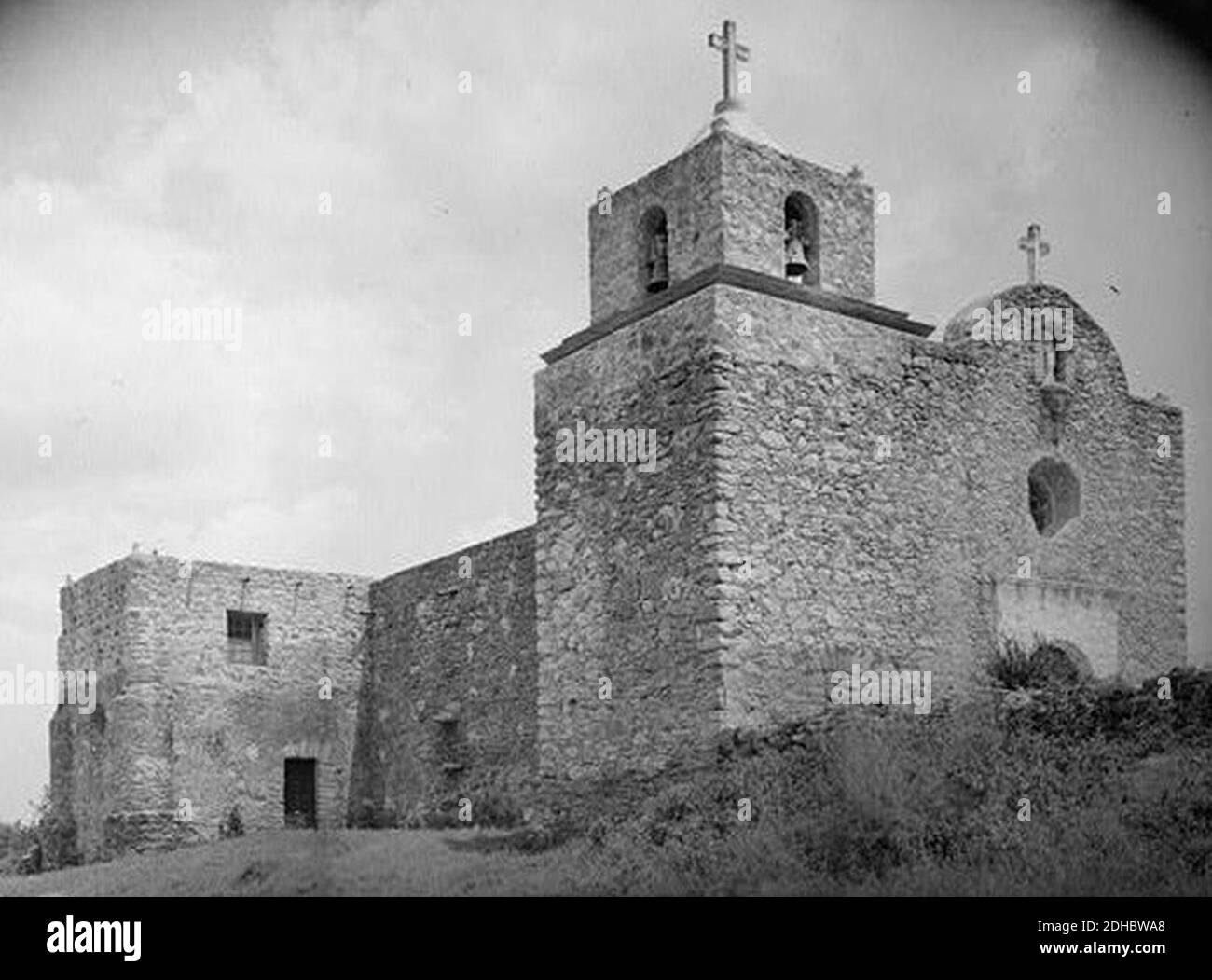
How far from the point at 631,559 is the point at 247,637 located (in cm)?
917

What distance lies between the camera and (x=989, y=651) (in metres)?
13.7

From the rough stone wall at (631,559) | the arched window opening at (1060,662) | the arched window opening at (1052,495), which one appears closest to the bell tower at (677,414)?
the rough stone wall at (631,559)

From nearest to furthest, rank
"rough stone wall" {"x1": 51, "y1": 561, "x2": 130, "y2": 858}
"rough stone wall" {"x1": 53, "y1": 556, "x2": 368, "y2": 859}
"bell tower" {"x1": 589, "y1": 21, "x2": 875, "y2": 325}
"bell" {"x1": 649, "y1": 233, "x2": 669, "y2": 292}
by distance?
"bell tower" {"x1": 589, "y1": 21, "x2": 875, "y2": 325} < "bell" {"x1": 649, "y1": 233, "x2": 669, "y2": 292} < "rough stone wall" {"x1": 53, "y1": 556, "x2": 368, "y2": 859} < "rough stone wall" {"x1": 51, "y1": 561, "x2": 130, "y2": 858}

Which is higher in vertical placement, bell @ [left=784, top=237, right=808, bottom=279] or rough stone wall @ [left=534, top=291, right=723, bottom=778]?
bell @ [left=784, top=237, right=808, bottom=279]

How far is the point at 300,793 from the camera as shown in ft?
68.5

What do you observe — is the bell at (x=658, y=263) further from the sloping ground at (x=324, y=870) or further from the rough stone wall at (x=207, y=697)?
the rough stone wall at (x=207, y=697)

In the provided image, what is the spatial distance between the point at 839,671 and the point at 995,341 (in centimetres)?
361

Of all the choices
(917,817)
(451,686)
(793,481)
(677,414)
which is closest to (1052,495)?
(793,481)

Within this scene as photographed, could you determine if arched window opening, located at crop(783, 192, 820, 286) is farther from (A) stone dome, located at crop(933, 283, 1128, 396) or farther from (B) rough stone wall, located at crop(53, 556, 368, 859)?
(B) rough stone wall, located at crop(53, 556, 368, 859)

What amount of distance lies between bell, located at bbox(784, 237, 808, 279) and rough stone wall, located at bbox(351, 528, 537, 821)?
5.20 meters

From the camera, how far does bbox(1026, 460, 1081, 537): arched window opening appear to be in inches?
576

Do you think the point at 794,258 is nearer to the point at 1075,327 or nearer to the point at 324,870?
the point at 1075,327

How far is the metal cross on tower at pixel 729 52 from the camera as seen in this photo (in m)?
13.2

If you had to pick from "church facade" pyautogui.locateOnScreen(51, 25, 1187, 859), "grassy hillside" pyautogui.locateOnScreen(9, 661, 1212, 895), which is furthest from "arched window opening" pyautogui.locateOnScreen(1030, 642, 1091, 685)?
"grassy hillside" pyautogui.locateOnScreen(9, 661, 1212, 895)
